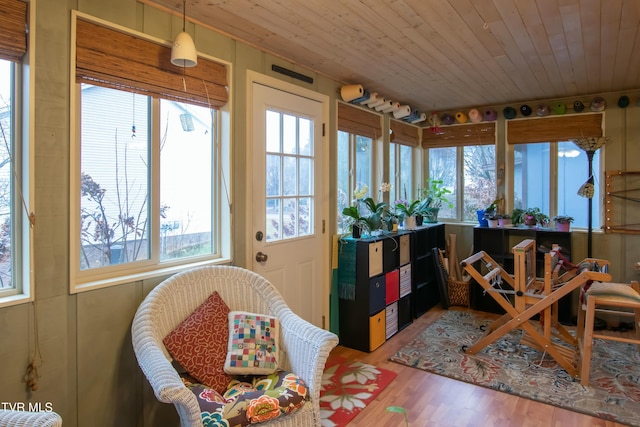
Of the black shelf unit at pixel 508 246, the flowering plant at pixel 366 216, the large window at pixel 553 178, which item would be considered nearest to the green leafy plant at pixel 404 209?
the flowering plant at pixel 366 216

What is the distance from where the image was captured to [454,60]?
300 cm

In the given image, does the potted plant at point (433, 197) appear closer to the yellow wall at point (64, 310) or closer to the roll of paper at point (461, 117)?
the roll of paper at point (461, 117)

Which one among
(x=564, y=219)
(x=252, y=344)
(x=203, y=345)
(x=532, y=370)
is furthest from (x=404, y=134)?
(x=203, y=345)

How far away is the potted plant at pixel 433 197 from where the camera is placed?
15.3 ft

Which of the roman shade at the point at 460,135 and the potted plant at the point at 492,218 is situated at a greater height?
the roman shade at the point at 460,135

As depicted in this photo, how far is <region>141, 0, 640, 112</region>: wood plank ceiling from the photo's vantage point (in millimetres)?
2125

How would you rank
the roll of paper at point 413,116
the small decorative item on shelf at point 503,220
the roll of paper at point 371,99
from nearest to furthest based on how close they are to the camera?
the roll of paper at point 371,99 → the small decorative item on shelf at point 503,220 → the roll of paper at point 413,116

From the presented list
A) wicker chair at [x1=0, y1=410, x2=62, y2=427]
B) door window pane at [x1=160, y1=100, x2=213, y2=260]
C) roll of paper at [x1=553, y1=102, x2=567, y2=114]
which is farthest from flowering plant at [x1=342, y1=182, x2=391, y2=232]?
wicker chair at [x1=0, y1=410, x2=62, y2=427]

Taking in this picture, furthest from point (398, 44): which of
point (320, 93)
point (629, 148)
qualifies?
point (629, 148)

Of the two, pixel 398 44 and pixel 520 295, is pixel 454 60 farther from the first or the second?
pixel 520 295

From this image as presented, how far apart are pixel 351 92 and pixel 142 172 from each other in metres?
1.91

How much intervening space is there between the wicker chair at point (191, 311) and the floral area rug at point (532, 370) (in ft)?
4.59

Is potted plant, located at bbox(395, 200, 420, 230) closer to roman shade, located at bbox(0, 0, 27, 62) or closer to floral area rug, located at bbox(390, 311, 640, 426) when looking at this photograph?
floral area rug, located at bbox(390, 311, 640, 426)

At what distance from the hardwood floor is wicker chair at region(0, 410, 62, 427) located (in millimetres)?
1587
